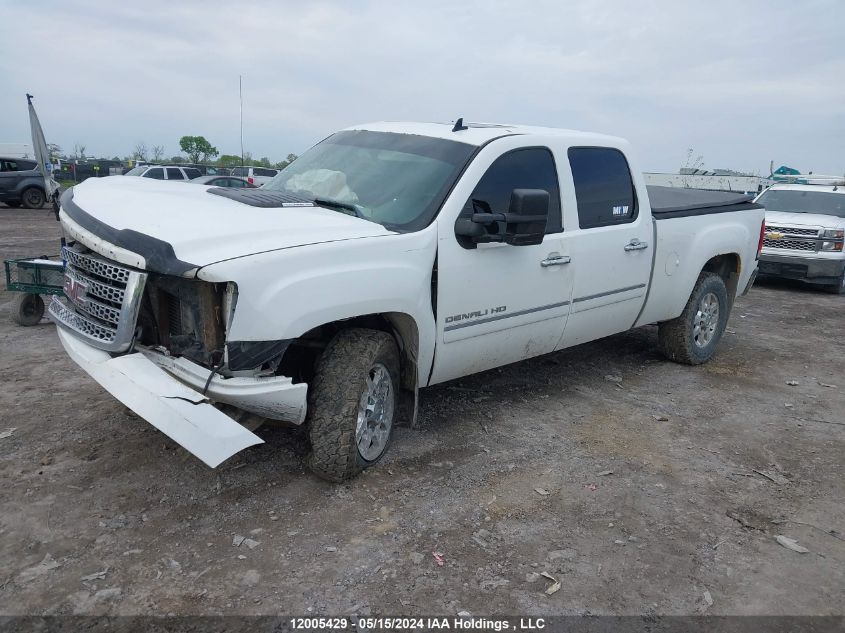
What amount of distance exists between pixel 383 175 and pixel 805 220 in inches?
378

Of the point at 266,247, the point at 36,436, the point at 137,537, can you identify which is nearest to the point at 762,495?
the point at 266,247

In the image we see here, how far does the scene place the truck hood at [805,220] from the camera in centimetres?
1129

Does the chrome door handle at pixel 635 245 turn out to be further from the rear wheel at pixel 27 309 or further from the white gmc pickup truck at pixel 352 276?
the rear wheel at pixel 27 309

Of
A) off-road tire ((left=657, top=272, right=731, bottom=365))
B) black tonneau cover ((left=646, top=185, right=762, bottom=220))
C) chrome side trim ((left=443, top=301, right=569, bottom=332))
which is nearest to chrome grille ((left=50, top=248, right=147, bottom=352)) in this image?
chrome side trim ((left=443, top=301, right=569, bottom=332))

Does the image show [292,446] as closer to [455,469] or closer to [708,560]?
[455,469]

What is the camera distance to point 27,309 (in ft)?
22.1

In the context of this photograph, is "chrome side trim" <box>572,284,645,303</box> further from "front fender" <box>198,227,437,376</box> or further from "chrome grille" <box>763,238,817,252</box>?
"chrome grille" <box>763,238,817,252</box>

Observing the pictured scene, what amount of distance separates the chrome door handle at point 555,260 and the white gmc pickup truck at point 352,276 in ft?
0.04

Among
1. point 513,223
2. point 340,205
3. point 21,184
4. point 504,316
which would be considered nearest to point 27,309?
point 340,205

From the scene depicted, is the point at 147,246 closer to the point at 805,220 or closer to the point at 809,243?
the point at 809,243

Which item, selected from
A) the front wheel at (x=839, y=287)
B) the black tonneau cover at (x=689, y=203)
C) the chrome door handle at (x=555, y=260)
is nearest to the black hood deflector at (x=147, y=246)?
the chrome door handle at (x=555, y=260)

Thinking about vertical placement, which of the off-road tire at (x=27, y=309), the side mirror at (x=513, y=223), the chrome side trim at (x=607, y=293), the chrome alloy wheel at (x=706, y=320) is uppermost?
the side mirror at (x=513, y=223)

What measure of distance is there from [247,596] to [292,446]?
141cm

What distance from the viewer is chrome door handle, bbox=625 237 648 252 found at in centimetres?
537
